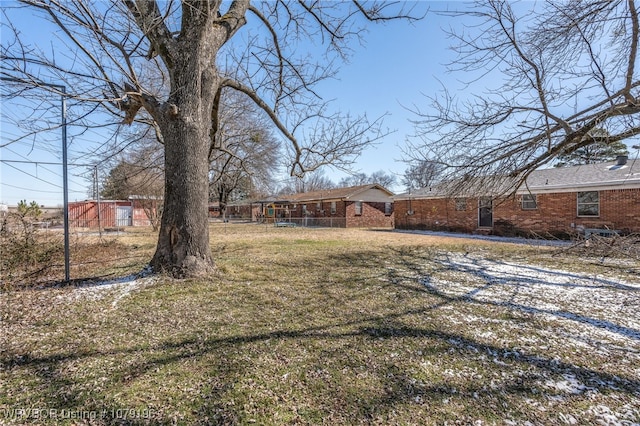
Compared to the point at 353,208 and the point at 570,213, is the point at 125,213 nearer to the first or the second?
the point at 353,208

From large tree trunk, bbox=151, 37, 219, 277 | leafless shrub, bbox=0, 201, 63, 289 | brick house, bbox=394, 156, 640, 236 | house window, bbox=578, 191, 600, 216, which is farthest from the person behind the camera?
house window, bbox=578, 191, 600, 216

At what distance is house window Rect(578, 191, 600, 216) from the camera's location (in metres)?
12.2

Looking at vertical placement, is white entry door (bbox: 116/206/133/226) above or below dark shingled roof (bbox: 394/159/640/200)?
below

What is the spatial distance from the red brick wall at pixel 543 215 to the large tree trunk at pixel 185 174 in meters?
5.92

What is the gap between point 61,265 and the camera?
19.6 feet

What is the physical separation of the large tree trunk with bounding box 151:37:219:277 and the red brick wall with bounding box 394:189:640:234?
592 centimetres

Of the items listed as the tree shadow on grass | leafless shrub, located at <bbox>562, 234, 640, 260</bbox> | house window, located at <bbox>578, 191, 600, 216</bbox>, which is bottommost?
the tree shadow on grass

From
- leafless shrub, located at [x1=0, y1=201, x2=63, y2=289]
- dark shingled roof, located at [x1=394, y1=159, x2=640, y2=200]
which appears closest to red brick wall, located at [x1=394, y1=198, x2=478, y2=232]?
dark shingled roof, located at [x1=394, y1=159, x2=640, y2=200]

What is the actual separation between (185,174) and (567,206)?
Answer: 1544 centimetres

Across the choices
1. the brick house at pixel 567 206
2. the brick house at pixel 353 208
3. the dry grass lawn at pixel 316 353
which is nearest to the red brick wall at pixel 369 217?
the brick house at pixel 353 208

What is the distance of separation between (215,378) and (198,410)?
362 mm

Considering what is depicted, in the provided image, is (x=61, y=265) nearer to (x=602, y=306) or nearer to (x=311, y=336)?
(x=311, y=336)

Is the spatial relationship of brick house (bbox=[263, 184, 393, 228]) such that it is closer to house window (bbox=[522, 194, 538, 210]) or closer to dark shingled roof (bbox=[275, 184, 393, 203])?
dark shingled roof (bbox=[275, 184, 393, 203])

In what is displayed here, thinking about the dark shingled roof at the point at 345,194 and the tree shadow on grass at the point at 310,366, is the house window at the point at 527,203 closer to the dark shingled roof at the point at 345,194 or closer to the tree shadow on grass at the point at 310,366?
the dark shingled roof at the point at 345,194
